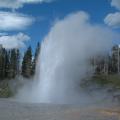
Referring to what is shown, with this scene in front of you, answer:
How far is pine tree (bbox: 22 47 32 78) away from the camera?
135125 millimetres

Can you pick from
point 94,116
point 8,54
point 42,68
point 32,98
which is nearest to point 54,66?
point 42,68

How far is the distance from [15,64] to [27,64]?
10.4 m

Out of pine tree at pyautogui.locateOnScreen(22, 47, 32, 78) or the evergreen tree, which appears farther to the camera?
the evergreen tree

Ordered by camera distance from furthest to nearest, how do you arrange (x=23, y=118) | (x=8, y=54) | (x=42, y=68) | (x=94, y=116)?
(x=8, y=54) → (x=42, y=68) → (x=94, y=116) → (x=23, y=118)

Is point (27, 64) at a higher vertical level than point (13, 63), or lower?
lower

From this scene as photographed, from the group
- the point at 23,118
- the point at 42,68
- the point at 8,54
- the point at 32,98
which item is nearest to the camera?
the point at 23,118

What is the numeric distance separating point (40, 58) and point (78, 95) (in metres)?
7.59

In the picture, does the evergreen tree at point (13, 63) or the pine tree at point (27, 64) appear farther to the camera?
the evergreen tree at point (13, 63)

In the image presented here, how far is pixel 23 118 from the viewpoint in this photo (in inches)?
1185

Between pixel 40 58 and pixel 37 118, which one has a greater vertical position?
pixel 40 58

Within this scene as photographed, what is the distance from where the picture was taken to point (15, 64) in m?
148

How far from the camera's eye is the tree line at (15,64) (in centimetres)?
13375

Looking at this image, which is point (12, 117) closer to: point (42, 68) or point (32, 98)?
point (32, 98)

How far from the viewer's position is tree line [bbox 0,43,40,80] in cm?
13375
